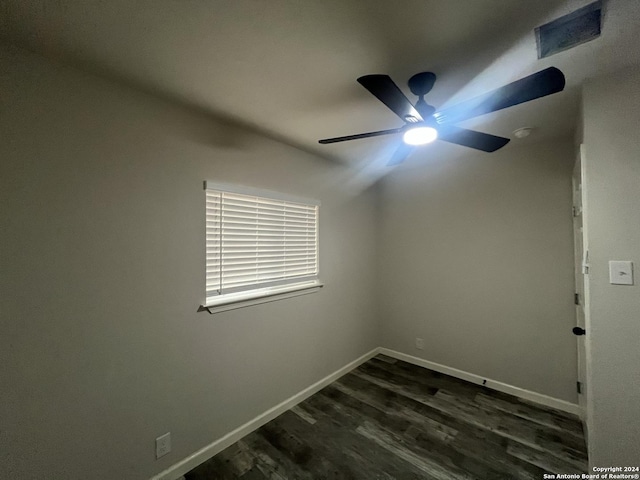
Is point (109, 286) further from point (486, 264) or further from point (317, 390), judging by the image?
point (486, 264)

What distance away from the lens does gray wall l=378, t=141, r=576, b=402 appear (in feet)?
7.93

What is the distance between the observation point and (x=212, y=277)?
6.39 ft

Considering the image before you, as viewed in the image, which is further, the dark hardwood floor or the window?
the window

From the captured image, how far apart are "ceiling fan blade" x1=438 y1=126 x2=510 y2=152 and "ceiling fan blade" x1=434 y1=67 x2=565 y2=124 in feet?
0.47

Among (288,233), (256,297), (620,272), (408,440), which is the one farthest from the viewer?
(288,233)

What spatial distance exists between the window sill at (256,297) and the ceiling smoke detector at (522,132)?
2.25 metres

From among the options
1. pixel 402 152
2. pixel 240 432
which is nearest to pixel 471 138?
pixel 402 152

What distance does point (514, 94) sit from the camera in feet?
4.07

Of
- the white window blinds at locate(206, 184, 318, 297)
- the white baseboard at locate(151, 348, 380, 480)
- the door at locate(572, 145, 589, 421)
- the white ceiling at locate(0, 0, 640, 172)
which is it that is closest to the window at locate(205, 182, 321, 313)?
the white window blinds at locate(206, 184, 318, 297)

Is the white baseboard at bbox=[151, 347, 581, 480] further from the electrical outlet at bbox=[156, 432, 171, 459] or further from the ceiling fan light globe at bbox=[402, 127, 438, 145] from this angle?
the ceiling fan light globe at bbox=[402, 127, 438, 145]

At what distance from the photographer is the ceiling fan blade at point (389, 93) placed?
115 centimetres

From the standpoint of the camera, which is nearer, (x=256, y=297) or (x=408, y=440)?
(x=408, y=440)

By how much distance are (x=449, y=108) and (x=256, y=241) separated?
1.65 metres

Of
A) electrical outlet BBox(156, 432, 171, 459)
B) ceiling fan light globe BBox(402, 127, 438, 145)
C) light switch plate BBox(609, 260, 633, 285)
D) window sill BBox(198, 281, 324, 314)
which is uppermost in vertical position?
ceiling fan light globe BBox(402, 127, 438, 145)
